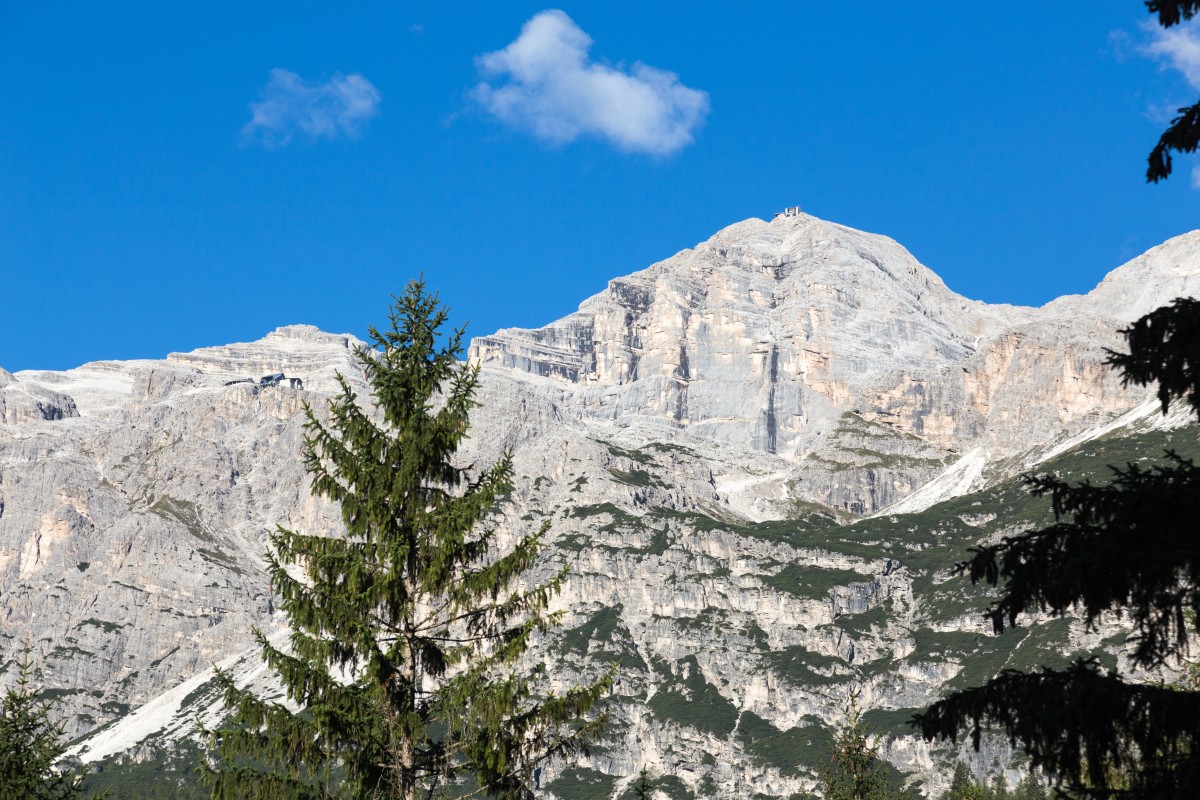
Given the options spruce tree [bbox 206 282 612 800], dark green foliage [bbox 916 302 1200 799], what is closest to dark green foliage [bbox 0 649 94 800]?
spruce tree [bbox 206 282 612 800]

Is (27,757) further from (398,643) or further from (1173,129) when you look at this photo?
(1173,129)

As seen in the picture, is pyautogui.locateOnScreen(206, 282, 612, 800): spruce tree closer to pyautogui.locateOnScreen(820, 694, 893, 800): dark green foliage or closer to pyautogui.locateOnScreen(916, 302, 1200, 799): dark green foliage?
pyautogui.locateOnScreen(916, 302, 1200, 799): dark green foliage

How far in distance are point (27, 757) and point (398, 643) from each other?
1609 cm

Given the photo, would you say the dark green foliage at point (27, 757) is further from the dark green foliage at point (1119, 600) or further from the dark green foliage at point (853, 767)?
the dark green foliage at point (853, 767)

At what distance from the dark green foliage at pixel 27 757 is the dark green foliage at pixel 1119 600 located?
87.6 ft

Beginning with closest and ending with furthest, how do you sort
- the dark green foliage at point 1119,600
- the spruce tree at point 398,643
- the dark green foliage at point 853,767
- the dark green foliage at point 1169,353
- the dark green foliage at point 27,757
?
the dark green foliage at point 1119,600
the dark green foliage at point 1169,353
the spruce tree at point 398,643
the dark green foliage at point 27,757
the dark green foliage at point 853,767

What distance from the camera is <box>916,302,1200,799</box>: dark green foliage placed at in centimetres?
1497

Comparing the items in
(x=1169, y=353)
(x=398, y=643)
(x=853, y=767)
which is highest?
(x=1169, y=353)

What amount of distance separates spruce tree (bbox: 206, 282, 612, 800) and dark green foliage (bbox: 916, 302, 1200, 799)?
37.4ft

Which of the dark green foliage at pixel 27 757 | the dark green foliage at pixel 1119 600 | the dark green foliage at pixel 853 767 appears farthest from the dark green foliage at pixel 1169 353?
the dark green foliage at pixel 853 767

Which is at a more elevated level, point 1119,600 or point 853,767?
point 1119,600

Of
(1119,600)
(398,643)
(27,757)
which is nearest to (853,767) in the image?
(27,757)

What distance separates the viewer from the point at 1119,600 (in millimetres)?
15461

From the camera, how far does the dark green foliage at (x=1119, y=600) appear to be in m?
15.0
